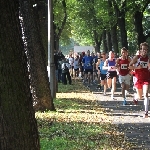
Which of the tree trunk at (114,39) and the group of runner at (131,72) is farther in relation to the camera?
the tree trunk at (114,39)

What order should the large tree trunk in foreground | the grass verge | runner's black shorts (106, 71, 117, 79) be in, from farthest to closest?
runner's black shorts (106, 71, 117, 79) → the grass verge → the large tree trunk in foreground

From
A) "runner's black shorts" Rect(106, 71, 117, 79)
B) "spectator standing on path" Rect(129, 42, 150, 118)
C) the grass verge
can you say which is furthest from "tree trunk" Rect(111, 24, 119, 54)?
"spectator standing on path" Rect(129, 42, 150, 118)

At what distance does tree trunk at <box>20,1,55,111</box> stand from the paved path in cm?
190

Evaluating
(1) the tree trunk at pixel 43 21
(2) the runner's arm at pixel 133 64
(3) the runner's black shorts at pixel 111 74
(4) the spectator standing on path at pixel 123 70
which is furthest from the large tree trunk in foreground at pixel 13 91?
(3) the runner's black shorts at pixel 111 74

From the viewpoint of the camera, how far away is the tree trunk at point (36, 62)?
46.0 ft

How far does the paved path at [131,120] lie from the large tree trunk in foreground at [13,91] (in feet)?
11.7

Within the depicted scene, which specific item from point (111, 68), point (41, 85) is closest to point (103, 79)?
point (111, 68)

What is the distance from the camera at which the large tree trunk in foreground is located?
5645 mm

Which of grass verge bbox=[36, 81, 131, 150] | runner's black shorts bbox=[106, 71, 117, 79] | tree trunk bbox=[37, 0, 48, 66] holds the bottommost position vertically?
grass verge bbox=[36, 81, 131, 150]

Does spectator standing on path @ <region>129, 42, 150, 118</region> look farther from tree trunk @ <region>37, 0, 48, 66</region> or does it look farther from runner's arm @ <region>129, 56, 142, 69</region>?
tree trunk @ <region>37, 0, 48, 66</region>

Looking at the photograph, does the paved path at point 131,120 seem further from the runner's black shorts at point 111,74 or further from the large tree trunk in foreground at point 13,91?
the large tree trunk in foreground at point 13,91

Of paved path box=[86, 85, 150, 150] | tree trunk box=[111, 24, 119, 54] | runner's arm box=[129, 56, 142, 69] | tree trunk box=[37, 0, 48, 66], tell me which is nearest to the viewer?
paved path box=[86, 85, 150, 150]

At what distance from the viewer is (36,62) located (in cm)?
1433

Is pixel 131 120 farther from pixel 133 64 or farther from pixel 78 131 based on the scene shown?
pixel 78 131
